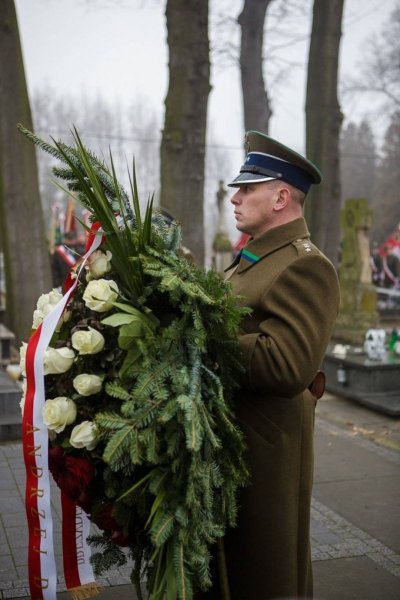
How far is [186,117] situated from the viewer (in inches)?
390

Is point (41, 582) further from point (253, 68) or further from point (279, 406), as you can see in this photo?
point (253, 68)

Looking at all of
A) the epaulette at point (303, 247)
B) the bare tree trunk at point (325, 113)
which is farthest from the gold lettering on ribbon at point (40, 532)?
the bare tree trunk at point (325, 113)

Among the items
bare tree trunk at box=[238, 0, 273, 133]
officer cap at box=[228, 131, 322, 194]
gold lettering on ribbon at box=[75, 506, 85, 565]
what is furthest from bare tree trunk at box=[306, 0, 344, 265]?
gold lettering on ribbon at box=[75, 506, 85, 565]

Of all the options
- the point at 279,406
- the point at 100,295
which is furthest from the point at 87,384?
the point at 279,406

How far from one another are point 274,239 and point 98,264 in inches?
27.9

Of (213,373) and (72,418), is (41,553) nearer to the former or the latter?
(72,418)

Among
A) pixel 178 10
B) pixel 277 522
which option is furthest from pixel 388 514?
pixel 178 10

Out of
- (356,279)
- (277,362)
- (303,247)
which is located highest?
(303,247)

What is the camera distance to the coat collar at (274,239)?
3.06 meters

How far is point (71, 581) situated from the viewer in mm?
3133

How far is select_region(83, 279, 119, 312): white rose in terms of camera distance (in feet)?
8.69

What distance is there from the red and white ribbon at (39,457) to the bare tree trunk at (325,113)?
36.1 ft

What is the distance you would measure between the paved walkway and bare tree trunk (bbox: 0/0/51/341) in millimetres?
3402

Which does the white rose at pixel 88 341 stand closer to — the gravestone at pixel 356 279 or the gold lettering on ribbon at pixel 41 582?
the gold lettering on ribbon at pixel 41 582
